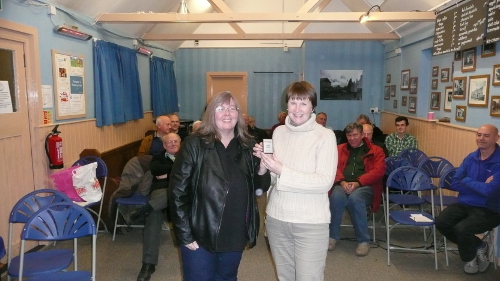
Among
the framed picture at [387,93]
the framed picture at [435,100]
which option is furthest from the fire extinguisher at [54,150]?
the framed picture at [387,93]

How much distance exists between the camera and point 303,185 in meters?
1.84

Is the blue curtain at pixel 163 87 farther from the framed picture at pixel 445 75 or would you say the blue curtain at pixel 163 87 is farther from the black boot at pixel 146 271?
the framed picture at pixel 445 75

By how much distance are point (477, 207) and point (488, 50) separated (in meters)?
1.64

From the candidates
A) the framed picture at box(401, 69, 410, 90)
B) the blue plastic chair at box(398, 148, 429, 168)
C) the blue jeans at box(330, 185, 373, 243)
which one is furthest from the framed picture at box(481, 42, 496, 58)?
the framed picture at box(401, 69, 410, 90)

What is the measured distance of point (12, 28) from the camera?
3.33 metres

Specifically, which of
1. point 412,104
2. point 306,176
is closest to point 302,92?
point 306,176

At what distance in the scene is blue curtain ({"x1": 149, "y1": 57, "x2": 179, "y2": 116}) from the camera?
741 cm

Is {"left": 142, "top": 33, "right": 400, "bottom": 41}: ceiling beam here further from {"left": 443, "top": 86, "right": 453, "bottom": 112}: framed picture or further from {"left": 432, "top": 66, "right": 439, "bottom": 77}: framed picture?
{"left": 443, "top": 86, "right": 453, "bottom": 112}: framed picture

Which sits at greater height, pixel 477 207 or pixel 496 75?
pixel 496 75

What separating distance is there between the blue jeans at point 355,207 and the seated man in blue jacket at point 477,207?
2.17ft

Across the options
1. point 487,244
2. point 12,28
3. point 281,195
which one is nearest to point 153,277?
point 281,195

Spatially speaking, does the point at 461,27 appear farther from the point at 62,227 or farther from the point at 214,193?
the point at 62,227

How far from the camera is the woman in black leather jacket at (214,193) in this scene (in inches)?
71.5

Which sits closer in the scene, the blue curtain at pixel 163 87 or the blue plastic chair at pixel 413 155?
the blue plastic chair at pixel 413 155
